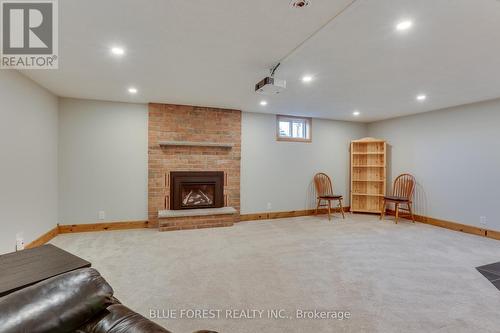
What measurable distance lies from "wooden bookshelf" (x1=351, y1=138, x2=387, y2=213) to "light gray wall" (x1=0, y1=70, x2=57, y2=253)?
6020 mm

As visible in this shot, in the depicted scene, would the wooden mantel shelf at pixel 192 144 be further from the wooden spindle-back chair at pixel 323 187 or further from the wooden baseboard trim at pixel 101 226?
the wooden spindle-back chair at pixel 323 187

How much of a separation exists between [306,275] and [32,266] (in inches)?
92.0

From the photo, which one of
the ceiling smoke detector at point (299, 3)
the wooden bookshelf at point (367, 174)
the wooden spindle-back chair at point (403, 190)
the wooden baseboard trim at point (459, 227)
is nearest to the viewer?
the ceiling smoke detector at point (299, 3)

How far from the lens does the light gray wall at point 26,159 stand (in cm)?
267


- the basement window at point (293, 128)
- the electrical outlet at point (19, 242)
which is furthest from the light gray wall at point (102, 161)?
the basement window at point (293, 128)

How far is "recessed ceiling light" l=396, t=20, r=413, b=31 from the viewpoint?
6.10 ft

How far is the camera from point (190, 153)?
4.75m

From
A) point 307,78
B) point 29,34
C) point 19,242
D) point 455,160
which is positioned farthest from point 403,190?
point 19,242

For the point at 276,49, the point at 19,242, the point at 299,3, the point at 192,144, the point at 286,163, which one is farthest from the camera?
the point at 286,163

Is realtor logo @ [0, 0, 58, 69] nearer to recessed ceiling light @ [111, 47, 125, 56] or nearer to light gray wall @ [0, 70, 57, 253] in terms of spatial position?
light gray wall @ [0, 70, 57, 253]

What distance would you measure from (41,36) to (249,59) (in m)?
1.86

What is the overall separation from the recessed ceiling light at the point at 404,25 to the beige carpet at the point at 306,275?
7.57 feet

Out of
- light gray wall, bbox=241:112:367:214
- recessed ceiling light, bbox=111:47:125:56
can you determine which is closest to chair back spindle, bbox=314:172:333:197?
light gray wall, bbox=241:112:367:214

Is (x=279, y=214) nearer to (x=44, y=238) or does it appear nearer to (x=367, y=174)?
(x=367, y=174)
